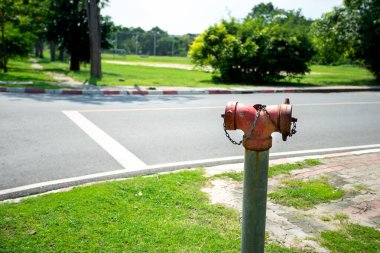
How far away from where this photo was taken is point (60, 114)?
27.3ft

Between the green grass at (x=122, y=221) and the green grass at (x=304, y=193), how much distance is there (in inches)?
27.4

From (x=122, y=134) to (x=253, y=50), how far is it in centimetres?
1206

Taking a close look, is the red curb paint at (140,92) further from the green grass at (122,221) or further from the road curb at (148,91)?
the green grass at (122,221)

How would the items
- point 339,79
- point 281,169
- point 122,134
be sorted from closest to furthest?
point 281,169
point 122,134
point 339,79

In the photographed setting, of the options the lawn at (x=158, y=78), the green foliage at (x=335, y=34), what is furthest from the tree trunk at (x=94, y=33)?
the green foliage at (x=335, y=34)

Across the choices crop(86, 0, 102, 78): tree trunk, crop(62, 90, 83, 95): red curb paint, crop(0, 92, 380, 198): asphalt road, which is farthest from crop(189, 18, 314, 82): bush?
crop(62, 90, 83, 95): red curb paint

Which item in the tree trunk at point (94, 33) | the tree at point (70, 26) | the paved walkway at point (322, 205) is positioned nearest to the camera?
the paved walkway at point (322, 205)

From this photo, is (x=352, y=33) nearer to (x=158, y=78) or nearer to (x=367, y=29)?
(x=367, y=29)

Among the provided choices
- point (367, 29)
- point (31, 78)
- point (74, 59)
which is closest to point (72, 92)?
point (31, 78)

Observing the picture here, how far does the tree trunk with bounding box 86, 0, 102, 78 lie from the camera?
57.0 feet

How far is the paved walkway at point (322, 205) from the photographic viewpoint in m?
3.20

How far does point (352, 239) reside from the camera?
3098 millimetres

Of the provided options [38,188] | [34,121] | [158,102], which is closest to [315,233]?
[38,188]

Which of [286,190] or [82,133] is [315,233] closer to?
[286,190]
